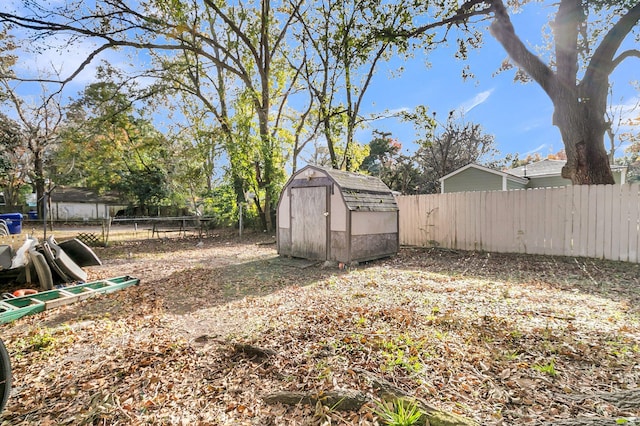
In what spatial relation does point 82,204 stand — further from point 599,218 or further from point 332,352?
point 599,218

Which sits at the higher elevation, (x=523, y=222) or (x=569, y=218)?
(x=569, y=218)

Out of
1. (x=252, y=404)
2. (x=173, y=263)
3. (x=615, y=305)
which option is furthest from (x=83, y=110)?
(x=615, y=305)

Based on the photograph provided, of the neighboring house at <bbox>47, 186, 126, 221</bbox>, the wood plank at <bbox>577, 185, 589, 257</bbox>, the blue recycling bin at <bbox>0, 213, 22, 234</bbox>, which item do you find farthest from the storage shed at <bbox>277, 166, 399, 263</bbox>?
the neighboring house at <bbox>47, 186, 126, 221</bbox>

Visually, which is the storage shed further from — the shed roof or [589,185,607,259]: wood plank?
[589,185,607,259]: wood plank

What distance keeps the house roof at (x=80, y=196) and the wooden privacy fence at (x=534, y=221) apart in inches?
1277

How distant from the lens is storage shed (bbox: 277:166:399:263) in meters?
7.42

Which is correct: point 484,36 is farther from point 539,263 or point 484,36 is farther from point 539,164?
point 539,164

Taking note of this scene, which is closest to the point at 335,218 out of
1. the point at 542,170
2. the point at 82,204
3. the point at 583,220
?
the point at 583,220

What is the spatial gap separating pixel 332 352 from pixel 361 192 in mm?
5722

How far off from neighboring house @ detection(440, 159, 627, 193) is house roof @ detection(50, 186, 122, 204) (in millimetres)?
32230

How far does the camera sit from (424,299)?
4461mm

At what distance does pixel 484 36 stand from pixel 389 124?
5482mm

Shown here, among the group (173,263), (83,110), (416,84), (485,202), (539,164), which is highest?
(83,110)

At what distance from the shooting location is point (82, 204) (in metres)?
32.2
